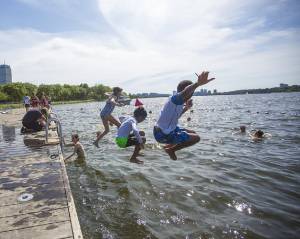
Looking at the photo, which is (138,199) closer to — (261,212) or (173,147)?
(173,147)

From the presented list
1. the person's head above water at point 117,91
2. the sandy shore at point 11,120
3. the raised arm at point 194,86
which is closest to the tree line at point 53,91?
the sandy shore at point 11,120

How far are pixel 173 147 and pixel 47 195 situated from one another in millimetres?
3164

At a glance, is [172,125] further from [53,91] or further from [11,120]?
[53,91]

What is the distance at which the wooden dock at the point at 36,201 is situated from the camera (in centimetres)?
504

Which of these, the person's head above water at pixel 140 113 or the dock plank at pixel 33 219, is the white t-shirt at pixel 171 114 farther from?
the dock plank at pixel 33 219

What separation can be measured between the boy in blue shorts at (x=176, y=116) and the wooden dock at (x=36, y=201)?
8.41 feet

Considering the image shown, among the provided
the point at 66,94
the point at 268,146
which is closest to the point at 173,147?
the point at 268,146

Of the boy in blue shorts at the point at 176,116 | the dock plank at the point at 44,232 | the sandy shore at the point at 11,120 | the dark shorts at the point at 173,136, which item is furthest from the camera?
the sandy shore at the point at 11,120

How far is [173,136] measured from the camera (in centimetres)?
712

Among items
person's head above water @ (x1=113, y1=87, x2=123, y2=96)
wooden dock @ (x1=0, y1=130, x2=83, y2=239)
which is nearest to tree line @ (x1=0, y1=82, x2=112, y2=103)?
person's head above water @ (x1=113, y1=87, x2=123, y2=96)

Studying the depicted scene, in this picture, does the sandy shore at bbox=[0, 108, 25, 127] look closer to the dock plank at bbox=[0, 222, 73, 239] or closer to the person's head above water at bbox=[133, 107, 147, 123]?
the person's head above water at bbox=[133, 107, 147, 123]

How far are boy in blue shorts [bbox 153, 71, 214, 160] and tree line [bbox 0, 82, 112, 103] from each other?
5808 cm

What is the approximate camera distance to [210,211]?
28.2 feet

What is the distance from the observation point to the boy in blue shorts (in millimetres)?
6188
